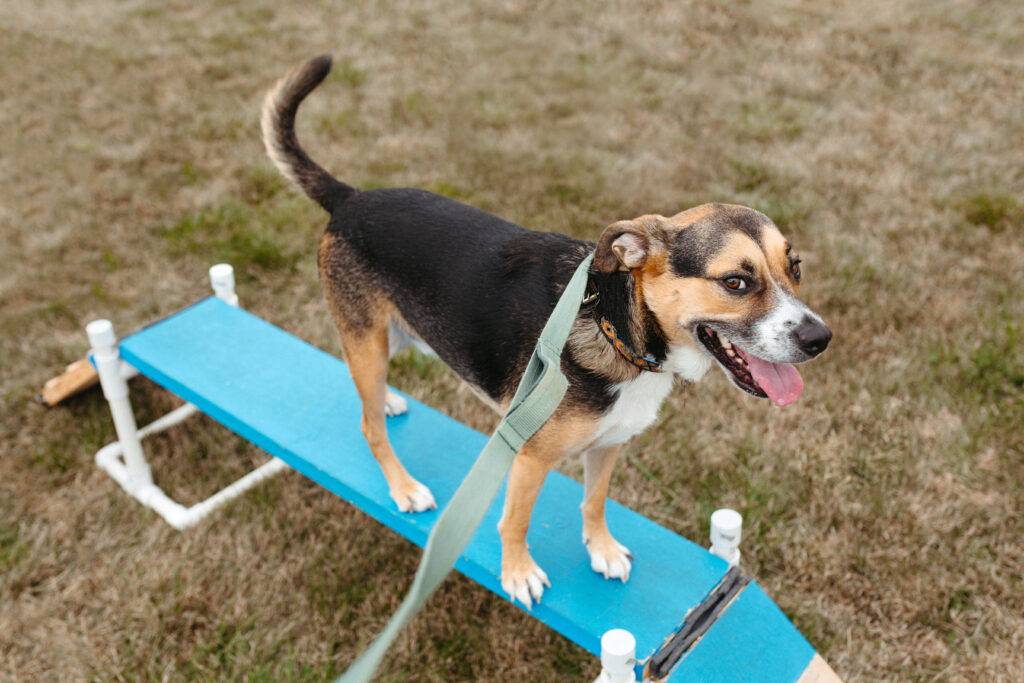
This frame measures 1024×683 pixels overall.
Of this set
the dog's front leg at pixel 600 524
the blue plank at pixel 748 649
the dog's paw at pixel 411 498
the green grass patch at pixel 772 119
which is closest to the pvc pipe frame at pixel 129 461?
the dog's paw at pixel 411 498

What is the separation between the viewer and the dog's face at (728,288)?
8.52ft

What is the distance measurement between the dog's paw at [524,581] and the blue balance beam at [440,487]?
5 centimetres

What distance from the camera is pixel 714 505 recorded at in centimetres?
459

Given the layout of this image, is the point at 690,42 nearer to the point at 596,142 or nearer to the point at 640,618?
the point at 596,142

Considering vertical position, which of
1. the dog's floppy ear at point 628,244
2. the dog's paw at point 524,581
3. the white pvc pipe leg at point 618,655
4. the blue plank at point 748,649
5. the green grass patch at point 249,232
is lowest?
the green grass patch at point 249,232

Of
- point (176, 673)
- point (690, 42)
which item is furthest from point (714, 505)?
point (690, 42)

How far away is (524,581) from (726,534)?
2.85ft

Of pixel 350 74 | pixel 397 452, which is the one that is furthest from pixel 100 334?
pixel 350 74

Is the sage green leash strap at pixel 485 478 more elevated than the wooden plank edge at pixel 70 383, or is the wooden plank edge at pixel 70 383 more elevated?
the sage green leash strap at pixel 485 478

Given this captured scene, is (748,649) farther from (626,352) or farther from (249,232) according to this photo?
(249,232)

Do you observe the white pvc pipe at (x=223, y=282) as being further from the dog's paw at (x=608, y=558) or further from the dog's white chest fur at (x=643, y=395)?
the dog's white chest fur at (x=643, y=395)

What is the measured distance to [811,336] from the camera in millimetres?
2555

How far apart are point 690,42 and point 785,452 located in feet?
22.6

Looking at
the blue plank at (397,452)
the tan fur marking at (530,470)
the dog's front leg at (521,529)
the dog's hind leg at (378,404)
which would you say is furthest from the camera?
the dog's hind leg at (378,404)
